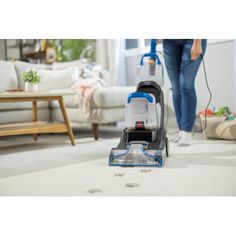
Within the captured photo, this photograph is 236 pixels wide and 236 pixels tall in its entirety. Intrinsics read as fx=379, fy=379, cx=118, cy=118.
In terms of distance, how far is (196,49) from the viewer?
2312 mm

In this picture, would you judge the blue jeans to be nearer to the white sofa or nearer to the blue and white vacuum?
the blue and white vacuum

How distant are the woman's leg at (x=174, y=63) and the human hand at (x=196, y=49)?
0.70 feet

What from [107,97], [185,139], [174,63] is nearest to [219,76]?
[174,63]

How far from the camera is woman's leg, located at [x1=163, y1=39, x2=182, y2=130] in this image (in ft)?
8.32

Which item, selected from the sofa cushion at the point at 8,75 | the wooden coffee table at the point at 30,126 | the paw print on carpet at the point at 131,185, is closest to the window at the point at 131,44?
the sofa cushion at the point at 8,75

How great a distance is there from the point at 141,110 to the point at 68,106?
1368 mm

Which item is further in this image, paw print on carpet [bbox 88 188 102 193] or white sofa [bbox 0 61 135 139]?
white sofa [bbox 0 61 135 139]

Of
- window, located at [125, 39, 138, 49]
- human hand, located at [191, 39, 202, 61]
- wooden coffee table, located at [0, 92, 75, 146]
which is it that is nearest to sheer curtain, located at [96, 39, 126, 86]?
window, located at [125, 39, 138, 49]

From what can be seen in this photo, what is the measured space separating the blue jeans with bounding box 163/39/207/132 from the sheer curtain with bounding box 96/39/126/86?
1.83 m

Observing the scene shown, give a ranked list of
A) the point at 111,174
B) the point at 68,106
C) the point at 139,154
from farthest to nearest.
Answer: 1. the point at 68,106
2. the point at 139,154
3. the point at 111,174

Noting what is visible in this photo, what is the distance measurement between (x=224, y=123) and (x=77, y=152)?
112 centimetres

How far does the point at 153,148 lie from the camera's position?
197 cm

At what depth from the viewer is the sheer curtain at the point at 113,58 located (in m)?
4.38

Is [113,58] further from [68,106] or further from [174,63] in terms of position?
[174,63]
